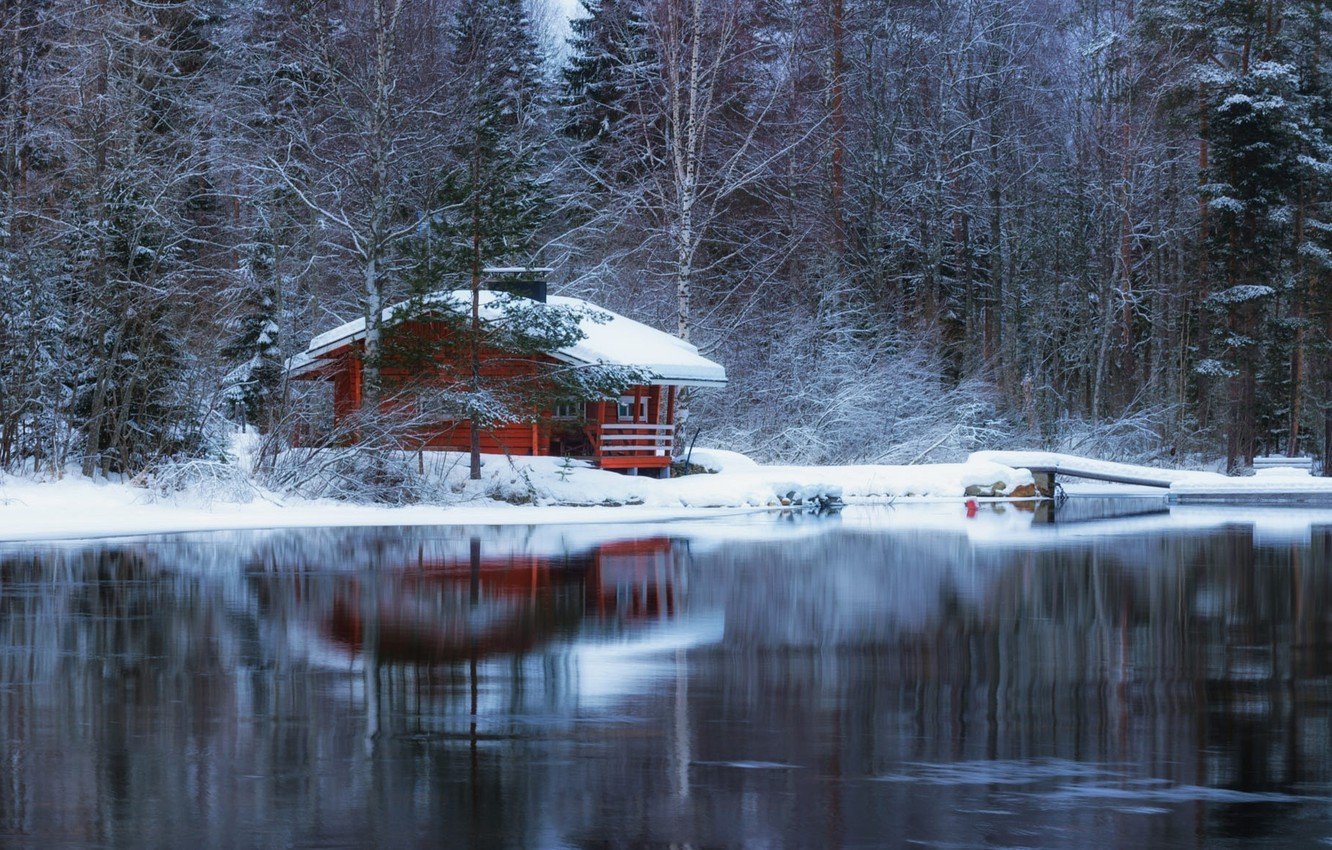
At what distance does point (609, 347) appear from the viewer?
39.2m

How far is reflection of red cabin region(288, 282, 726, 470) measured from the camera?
3772cm

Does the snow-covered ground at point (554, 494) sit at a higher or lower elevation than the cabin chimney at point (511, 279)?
lower

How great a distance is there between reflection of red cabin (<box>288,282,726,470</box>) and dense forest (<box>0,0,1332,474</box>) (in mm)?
1939

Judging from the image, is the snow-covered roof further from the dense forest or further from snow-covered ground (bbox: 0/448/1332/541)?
snow-covered ground (bbox: 0/448/1332/541)

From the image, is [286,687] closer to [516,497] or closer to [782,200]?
[516,497]

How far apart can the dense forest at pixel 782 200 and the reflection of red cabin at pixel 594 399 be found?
76.3 inches

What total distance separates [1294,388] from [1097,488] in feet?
25.1

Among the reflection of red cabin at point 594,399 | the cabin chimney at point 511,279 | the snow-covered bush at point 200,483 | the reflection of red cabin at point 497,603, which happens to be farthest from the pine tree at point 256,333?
the reflection of red cabin at point 497,603

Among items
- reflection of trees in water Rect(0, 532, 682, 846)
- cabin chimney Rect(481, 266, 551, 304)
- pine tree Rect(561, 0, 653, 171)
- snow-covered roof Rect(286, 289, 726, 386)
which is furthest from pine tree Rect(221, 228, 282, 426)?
reflection of trees in water Rect(0, 532, 682, 846)

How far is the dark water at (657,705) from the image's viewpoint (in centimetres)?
721

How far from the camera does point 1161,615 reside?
51.1ft

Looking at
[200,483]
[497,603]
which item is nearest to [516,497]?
[200,483]

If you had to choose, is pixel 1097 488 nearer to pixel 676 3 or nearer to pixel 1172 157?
pixel 1172 157

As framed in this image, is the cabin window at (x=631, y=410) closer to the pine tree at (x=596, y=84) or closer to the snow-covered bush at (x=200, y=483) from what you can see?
the snow-covered bush at (x=200, y=483)
